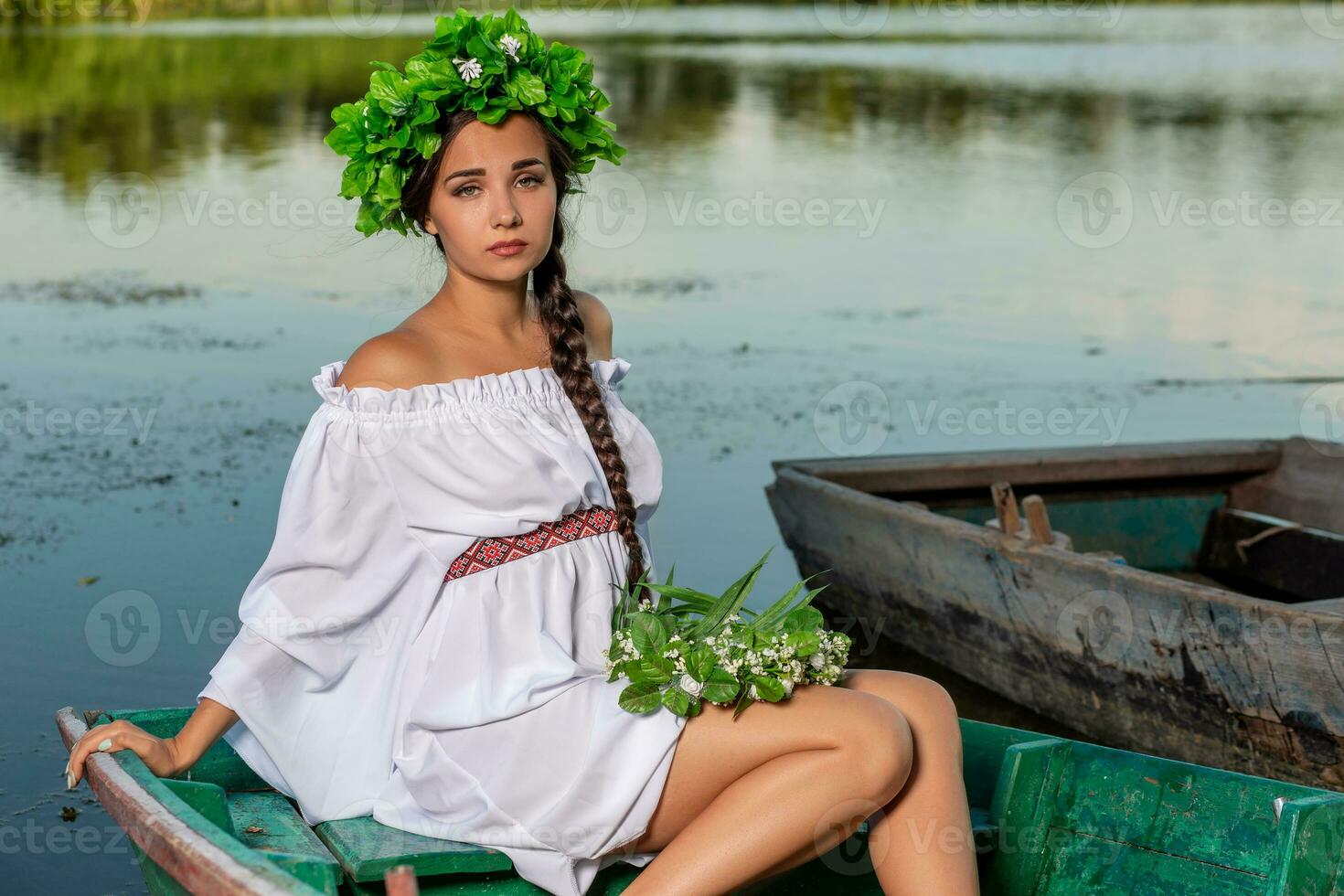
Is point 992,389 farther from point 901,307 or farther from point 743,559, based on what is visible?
point 743,559

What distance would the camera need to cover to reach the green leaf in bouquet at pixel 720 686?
2461mm

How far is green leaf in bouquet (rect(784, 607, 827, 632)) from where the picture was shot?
256 cm

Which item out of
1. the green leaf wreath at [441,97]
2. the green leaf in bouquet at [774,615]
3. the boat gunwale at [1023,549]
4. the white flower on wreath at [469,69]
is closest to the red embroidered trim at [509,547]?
the green leaf in bouquet at [774,615]

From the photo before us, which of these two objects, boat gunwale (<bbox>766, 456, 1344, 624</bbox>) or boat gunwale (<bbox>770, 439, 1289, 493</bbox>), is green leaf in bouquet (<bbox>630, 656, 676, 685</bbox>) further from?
boat gunwale (<bbox>770, 439, 1289, 493</bbox>)

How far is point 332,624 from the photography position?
2621mm

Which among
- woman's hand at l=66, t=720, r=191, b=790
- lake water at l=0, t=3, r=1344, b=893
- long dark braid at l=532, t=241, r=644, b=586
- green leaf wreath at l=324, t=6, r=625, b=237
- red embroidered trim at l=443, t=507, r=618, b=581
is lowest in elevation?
lake water at l=0, t=3, r=1344, b=893

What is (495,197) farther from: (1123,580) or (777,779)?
(1123,580)

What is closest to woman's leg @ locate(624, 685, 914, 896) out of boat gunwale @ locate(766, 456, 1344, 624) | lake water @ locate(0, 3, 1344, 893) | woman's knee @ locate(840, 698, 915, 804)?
woman's knee @ locate(840, 698, 915, 804)

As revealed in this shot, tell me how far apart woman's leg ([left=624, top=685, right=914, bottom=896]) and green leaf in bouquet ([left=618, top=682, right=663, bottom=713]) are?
0.21ft

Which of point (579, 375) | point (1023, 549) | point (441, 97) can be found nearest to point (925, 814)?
point (579, 375)

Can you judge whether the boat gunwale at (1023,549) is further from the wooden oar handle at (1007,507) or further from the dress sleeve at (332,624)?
the dress sleeve at (332,624)

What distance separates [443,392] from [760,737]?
2.36 feet

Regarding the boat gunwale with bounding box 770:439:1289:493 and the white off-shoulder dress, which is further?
the boat gunwale with bounding box 770:439:1289:493

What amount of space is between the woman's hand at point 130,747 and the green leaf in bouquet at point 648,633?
2.42ft
